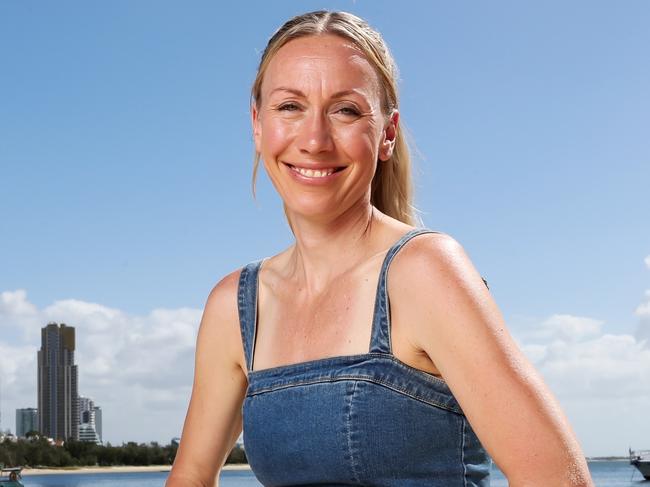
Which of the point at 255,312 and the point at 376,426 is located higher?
the point at 255,312

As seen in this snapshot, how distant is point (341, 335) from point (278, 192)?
395 mm

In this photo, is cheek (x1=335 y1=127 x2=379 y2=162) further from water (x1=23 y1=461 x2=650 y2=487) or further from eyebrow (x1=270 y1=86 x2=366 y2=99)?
water (x1=23 y1=461 x2=650 y2=487)

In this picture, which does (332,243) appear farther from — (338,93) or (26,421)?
(26,421)

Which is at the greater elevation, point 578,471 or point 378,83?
point 378,83

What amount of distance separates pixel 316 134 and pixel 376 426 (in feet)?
1.97

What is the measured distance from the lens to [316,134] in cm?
191

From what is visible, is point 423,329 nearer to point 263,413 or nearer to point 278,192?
point 263,413

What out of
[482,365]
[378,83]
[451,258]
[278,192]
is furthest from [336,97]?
[482,365]

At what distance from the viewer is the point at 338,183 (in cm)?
195

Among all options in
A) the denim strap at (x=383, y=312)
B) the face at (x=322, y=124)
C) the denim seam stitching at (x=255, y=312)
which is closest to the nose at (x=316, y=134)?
the face at (x=322, y=124)

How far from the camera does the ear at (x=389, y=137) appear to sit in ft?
6.67

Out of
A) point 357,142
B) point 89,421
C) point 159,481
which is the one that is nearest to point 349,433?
point 357,142

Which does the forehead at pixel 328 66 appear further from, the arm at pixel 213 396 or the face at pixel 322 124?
the arm at pixel 213 396

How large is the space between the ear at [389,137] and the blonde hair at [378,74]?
2cm
